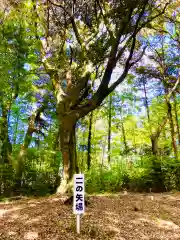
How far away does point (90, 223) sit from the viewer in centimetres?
400

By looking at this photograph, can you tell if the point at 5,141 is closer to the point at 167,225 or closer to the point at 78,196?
the point at 78,196

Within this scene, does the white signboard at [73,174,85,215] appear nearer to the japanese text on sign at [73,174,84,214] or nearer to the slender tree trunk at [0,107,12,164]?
the japanese text on sign at [73,174,84,214]

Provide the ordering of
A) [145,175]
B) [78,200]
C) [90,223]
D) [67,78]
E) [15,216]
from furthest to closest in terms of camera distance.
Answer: [145,175]
[67,78]
[15,216]
[90,223]
[78,200]

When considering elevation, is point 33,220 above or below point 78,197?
below

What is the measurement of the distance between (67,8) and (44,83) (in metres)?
3.66

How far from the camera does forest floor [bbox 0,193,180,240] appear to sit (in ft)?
11.8

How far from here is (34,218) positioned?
4129 mm

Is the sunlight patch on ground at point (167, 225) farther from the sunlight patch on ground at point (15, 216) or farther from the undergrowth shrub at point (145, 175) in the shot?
the undergrowth shrub at point (145, 175)

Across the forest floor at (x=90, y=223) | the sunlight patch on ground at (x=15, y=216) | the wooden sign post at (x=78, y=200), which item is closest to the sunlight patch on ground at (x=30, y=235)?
the forest floor at (x=90, y=223)

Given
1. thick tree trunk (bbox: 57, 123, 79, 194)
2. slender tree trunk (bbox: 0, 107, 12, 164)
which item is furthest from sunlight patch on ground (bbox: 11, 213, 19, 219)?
slender tree trunk (bbox: 0, 107, 12, 164)

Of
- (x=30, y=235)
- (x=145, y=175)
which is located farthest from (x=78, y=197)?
(x=145, y=175)

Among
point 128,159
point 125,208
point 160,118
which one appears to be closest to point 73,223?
point 125,208

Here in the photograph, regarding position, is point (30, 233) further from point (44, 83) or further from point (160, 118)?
point (160, 118)

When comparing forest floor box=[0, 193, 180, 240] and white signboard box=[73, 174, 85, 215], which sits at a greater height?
white signboard box=[73, 174, 85, 215]
